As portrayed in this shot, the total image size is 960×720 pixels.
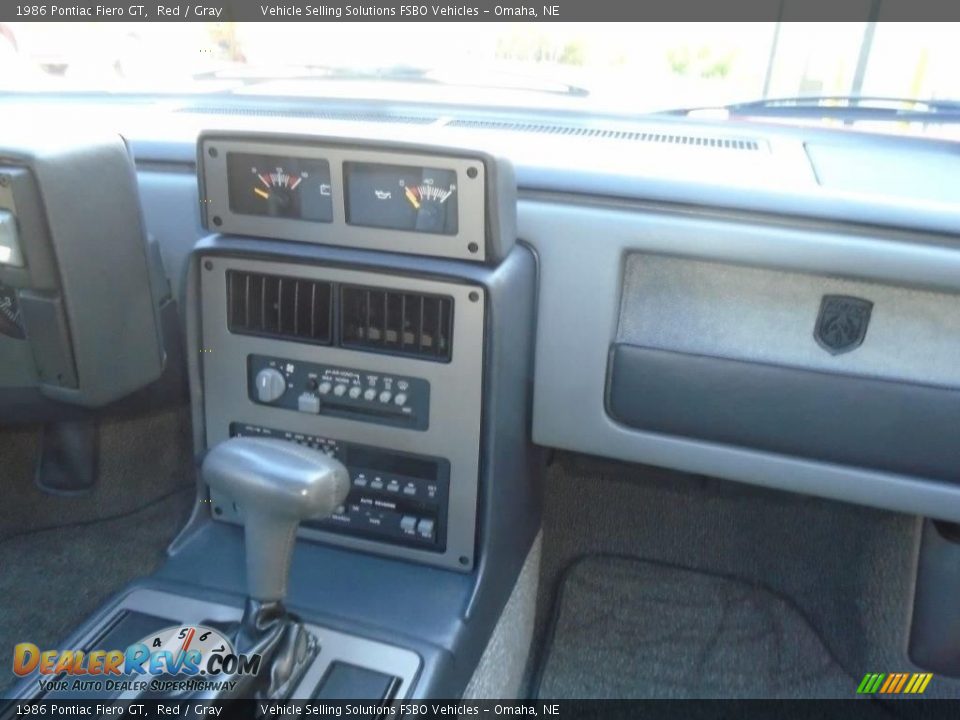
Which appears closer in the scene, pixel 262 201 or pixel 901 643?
pixel 262 201

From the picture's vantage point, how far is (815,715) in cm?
180

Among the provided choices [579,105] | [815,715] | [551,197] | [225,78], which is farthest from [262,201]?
[815,715]

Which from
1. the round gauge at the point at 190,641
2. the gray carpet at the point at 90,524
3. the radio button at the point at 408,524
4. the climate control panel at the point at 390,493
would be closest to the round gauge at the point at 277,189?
the climate control panel at the point at 390,493

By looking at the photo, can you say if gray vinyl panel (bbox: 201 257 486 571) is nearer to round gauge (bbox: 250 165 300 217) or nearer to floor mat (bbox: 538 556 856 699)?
round gauge (bbox: 250 165 300 217)

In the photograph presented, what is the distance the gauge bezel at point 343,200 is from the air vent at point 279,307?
7 cm

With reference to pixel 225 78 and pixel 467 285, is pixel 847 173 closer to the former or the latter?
pixel 467 285

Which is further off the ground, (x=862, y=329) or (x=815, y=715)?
(x=862, y=329)

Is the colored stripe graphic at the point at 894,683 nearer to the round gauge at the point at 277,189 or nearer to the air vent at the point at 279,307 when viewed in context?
the air vent at the point at 279,307

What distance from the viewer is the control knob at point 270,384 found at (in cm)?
129

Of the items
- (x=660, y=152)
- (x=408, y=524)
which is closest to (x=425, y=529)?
(x=408, y=524)

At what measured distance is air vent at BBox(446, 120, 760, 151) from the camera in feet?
5.61

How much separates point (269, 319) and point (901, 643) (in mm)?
1571
